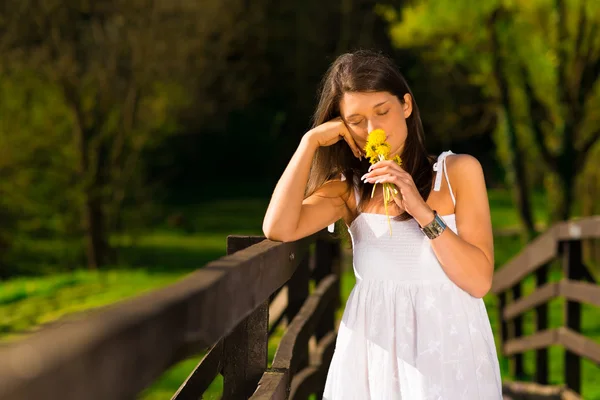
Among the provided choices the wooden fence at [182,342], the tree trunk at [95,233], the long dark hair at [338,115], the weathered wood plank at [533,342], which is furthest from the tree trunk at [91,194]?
the long dark hair at [338,115]

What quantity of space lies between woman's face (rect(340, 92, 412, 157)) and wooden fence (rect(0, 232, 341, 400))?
419 millimetres

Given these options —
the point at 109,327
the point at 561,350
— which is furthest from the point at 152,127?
the point at 109,327

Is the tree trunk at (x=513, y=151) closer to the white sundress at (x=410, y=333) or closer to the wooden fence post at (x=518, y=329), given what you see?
the wooden fence post at (x=518, y=329)

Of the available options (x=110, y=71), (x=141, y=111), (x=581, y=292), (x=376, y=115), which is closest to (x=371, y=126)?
(x=376, y=115)

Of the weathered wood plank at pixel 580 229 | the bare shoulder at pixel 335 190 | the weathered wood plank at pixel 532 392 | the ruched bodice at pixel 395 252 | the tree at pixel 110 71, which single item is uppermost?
the tree at pixel 110 71

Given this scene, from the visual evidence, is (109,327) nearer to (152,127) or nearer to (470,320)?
(470,320)

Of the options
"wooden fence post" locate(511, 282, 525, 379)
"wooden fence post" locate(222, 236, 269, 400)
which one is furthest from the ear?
"wooden fence post" locate(511, 282, 525, 379)

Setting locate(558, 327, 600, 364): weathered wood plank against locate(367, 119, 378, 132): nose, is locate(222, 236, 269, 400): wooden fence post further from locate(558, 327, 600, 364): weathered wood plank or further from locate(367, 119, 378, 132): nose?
locate(558, 327, 600, 364): weathered wood plank

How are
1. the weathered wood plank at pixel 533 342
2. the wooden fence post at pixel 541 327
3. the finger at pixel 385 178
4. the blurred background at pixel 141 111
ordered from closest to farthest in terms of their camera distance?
the finger at pixel 385 178, the weathered wood plank at pixel 533 342, the wooden fence post at pixel 541 327, the blurred background at pixel 141 111

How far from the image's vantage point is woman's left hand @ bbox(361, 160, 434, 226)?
2.54m

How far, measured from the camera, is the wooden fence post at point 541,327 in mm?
6840

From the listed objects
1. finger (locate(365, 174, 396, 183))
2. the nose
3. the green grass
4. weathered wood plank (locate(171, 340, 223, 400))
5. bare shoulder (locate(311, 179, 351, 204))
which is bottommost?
the green grass

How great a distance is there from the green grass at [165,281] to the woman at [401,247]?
504 mm

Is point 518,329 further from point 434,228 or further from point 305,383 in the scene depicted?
point 434,228
